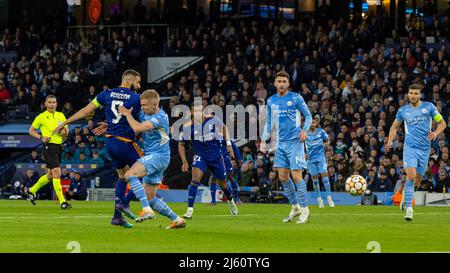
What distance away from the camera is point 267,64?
43.3 metres

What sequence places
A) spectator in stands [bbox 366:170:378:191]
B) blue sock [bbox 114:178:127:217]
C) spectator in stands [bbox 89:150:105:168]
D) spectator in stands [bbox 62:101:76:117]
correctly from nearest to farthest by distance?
blue sock [bbox 114:178:127:217], spectator in stands [bbox 366:170:378:191], spectator in stands [bbox 89:150:105:168], spectator in stands [bbox 62:101:76:117]

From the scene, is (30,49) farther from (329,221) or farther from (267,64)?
(329,221)

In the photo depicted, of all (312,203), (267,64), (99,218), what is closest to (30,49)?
(267,64)

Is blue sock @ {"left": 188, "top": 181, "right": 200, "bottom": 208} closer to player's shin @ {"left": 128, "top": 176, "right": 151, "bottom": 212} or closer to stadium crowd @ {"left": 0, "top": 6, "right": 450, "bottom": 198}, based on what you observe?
player's shin @ {"left": 128, "top": 176, "right": 151, "bottom": 212}

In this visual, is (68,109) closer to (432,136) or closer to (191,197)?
(191,197)

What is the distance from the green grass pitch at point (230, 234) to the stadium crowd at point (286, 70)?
1241 centimetres

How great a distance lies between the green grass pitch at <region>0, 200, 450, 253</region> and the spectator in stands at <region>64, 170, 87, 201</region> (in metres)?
14.8

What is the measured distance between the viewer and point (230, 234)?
666 inches

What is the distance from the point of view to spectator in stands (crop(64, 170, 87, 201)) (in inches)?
1492

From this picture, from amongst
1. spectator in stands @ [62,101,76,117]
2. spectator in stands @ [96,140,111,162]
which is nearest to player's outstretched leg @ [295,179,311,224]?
spectator in stands @ [96,140,111,162]

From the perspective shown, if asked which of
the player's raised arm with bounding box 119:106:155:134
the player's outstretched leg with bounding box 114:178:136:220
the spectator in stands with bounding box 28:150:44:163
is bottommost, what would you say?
the spectator in stands with bounding box 28:150:44:163

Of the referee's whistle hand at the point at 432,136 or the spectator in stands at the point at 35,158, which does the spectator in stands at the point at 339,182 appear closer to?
the spectator in stands at the point at 35,158

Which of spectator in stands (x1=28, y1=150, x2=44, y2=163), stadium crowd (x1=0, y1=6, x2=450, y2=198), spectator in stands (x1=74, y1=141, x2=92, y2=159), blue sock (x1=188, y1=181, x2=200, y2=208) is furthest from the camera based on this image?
spectator in stands (x1=28, y1=150, x2=44, y2=163)

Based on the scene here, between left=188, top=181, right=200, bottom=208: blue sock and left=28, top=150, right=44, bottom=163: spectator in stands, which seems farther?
left=28, top=150, right=44, bottom=163: spectator in stands
